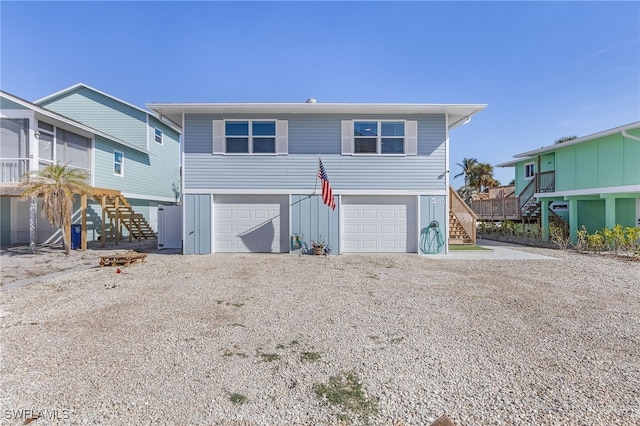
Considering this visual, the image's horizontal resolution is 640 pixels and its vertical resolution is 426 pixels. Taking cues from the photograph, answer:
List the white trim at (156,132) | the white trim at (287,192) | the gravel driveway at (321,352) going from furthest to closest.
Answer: the white trim at (156,132)
the white trim at (287,192)
the gravel driveway at (321,352)

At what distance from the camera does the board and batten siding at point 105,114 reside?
15797mm

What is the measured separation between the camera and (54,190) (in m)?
9.75

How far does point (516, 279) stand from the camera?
22.5ft

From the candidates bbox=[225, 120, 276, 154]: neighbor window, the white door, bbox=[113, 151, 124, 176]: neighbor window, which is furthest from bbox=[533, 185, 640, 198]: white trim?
the white door

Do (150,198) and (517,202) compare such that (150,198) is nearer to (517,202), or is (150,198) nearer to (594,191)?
(517,202)

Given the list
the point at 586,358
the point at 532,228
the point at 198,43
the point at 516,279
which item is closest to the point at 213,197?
the point at 198,43

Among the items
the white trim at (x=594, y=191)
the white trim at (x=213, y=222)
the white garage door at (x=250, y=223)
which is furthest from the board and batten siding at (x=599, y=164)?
the white trim at (x=213, y=222)

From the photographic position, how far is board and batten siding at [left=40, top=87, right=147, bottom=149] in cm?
1580

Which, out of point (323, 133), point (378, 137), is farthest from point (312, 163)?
point (378, 137)

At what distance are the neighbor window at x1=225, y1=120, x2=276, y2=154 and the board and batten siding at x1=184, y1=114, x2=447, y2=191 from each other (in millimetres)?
275

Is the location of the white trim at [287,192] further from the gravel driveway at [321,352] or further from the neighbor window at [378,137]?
the gravel driveway at [321,352]

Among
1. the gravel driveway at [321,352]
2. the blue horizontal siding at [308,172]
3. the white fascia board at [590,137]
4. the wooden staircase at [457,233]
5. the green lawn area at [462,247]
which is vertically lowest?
the gravel driveway at [321,352]

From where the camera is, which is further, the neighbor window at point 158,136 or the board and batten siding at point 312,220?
the neighbor window at point 158,136

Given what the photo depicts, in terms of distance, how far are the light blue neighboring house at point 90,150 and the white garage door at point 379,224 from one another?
826 cm
